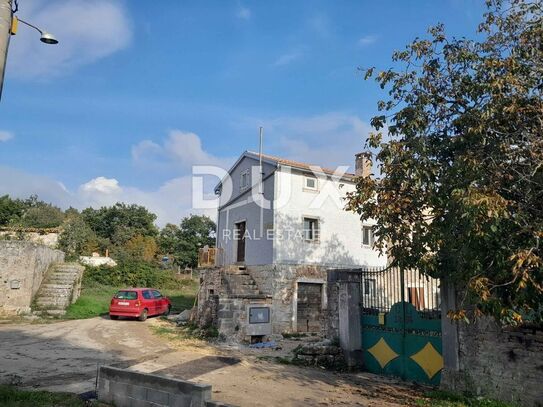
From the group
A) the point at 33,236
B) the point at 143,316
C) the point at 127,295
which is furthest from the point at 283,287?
the point at 33,236

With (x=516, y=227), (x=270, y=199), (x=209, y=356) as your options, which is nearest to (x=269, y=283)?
(x=270, y=199)

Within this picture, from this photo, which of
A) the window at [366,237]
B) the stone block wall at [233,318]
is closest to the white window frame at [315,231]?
the window at [366,237]

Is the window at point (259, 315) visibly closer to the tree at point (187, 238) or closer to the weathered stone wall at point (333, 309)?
the weathered stone wall at point (333, 309)

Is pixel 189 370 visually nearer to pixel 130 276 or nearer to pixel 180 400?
pixel 180 400

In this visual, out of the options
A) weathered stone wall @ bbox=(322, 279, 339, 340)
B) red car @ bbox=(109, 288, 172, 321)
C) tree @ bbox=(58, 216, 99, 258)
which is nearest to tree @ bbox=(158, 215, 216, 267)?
tree @ bbox=(58, 216, 99, 258)

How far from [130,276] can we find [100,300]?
7042 millimetres

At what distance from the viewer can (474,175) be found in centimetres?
636

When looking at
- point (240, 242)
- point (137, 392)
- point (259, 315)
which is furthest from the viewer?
point (240, 242)

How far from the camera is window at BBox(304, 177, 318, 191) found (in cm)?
1989

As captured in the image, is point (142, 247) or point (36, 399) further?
point (142, 247)

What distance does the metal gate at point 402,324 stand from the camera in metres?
8.83

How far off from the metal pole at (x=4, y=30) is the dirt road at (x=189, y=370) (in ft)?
19.1

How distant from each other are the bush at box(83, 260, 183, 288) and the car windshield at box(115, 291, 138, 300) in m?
9.66

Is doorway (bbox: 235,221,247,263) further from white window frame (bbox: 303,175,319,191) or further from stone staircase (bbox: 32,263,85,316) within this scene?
stone staircase (bbox: 32,263,85,316)
